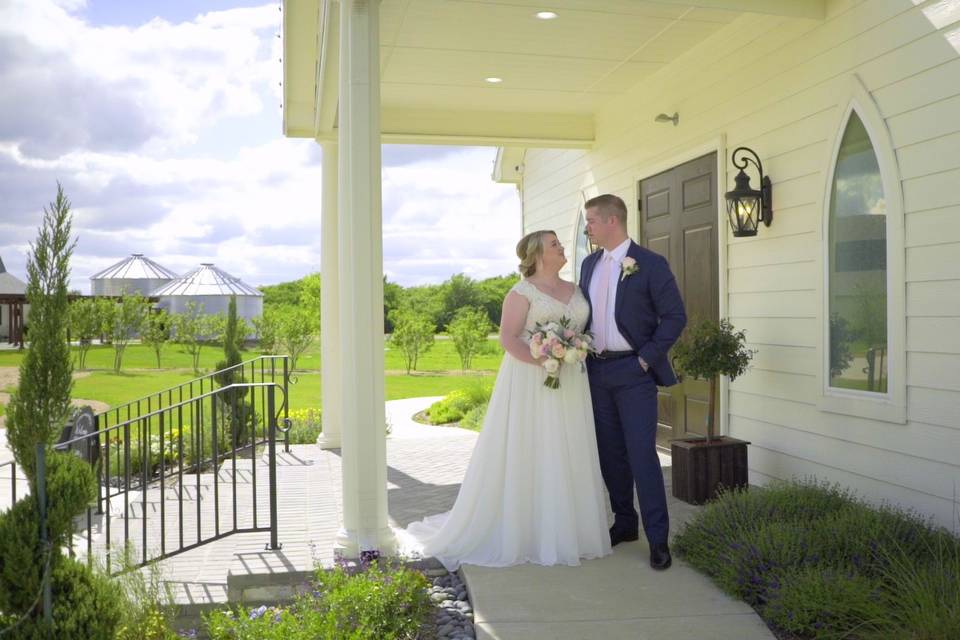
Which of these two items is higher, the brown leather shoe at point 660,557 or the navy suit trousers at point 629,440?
the navy suit trousers at point 629,440

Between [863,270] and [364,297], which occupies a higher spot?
[863,270]

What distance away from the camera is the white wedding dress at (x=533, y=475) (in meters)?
4.21

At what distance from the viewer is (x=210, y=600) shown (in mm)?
4105

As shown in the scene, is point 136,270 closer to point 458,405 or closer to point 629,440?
point 458,405

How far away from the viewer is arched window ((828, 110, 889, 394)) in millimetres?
4543

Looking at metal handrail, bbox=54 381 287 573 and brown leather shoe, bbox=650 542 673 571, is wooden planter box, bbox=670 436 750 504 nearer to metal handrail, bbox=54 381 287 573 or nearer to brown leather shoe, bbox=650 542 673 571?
brown leather shoe, bbox=650 542 673 571

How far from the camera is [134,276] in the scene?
3628 cm

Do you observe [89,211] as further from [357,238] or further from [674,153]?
[674,153]

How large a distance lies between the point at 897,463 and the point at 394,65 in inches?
190

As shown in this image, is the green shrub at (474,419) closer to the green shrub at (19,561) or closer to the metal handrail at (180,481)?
the metal handrail at (180,481)

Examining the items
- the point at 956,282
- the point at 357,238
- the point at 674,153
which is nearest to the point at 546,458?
the point at 357,238

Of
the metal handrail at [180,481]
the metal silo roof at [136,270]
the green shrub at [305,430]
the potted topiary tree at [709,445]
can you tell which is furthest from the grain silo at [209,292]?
the potted topiary tree at [709,445]

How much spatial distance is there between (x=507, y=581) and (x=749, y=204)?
10.3 ft

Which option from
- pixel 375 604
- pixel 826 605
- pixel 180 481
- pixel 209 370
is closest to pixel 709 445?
pixel 826 605
